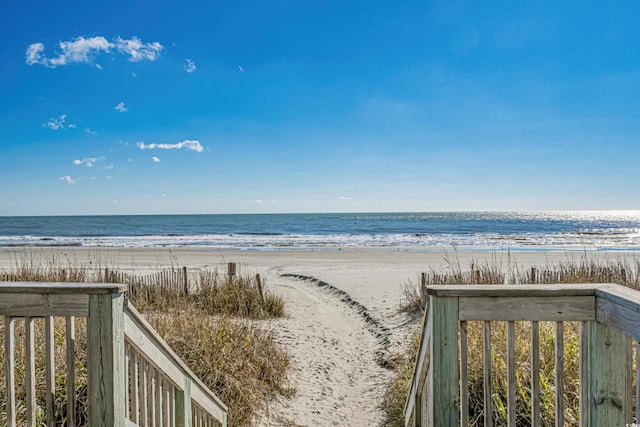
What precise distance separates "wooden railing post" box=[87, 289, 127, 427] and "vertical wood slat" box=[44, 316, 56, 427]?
20 cm

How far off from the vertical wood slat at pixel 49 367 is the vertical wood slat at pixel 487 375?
2065mm

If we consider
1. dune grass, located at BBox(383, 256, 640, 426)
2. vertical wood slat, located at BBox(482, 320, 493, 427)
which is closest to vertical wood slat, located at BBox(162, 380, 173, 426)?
vertical wood slat, located at BBox(482, 320, 493, 427)

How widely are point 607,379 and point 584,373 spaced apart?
0.08 meters

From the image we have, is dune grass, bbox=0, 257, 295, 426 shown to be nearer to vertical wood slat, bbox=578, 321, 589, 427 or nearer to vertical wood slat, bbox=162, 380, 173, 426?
vertical wood slat, bbox=162, 380, 173, 426

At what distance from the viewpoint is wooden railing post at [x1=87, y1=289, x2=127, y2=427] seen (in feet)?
6.51

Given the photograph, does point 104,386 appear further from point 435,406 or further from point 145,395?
point 435,406

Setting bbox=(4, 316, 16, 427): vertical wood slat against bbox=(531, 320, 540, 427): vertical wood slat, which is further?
bbox=(4, 316, 16, 427): vertical wood slat

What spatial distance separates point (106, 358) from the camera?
2.01 meters

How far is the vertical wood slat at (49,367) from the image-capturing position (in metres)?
2.01

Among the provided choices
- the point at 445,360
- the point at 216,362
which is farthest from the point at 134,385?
the point at 216,362

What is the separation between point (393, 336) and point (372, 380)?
1722mm

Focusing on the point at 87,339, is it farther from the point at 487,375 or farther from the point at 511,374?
the point at 511,374

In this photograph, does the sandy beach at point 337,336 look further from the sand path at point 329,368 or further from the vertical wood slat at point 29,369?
the vertical wood slat at point 29,369

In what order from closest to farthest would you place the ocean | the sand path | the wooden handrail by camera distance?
the wooden handrail → the sand path → the ocean
